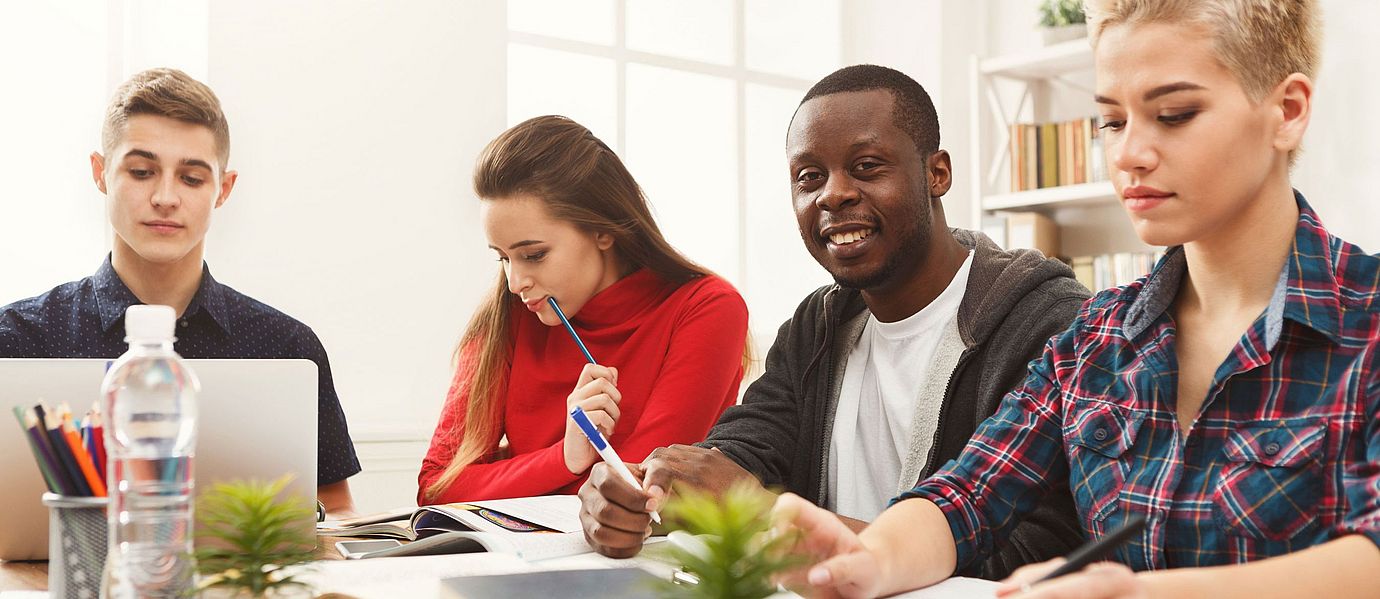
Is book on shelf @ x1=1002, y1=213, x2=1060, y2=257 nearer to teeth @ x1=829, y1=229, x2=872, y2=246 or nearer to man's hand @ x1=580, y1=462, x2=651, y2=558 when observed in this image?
teeth @ x1=829, y1=229, x2=872, y2=246

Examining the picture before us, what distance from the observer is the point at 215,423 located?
3.58ft

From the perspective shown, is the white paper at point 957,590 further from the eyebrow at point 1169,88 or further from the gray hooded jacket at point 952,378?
the eyebrow at point 1169,88

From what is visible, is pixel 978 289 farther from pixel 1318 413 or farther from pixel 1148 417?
pixel 1318 413

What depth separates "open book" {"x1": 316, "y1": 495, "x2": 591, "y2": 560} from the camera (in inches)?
44.8

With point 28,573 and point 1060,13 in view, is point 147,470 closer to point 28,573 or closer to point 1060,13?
point 28,573

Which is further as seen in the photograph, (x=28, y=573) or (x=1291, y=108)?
(x=28, y=573)

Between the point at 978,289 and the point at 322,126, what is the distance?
2050mm

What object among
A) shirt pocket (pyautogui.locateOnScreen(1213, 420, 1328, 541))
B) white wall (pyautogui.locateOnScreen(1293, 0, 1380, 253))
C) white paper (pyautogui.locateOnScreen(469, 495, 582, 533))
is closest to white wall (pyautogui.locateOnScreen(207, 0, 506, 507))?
white paper (pyautogui.locateOnScreen(469, 495, 582, 533))

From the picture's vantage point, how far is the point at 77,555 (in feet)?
2.66

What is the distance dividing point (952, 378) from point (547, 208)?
806mm

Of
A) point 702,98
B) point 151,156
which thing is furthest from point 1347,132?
point 151,156

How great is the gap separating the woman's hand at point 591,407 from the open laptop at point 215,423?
0.51 m

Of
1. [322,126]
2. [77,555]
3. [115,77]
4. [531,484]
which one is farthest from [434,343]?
[77,555]

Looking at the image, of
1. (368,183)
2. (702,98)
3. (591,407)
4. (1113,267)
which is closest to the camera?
(591,407)
